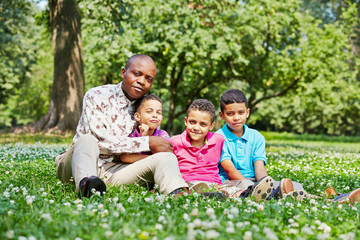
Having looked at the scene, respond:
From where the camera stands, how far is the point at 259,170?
5641 millimetres

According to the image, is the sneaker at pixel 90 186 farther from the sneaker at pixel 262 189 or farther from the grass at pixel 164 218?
the sneaker at pixel 262 189

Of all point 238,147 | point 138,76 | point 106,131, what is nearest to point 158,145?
point 106,131

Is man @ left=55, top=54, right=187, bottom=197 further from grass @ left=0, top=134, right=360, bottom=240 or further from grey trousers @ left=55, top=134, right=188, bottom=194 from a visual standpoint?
grass @ left=0, top=134, right=360, bottom=240

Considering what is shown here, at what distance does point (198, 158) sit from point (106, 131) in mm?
1398

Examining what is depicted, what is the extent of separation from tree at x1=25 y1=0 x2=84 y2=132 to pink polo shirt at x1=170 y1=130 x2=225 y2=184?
12125mm

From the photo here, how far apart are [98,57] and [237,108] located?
1572cm

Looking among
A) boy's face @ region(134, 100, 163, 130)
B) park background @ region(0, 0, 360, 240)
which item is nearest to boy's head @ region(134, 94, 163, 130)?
boy's face @ region(134, 100, 163, 130)

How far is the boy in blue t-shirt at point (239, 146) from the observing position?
5.63 metres

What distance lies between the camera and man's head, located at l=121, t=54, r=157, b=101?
5176 mm

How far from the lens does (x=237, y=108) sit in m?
5.66

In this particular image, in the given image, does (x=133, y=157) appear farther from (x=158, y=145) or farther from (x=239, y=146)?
(x=239, y=146)

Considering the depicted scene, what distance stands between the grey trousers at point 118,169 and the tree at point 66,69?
11857 millimetres

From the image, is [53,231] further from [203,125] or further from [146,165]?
[203,125]

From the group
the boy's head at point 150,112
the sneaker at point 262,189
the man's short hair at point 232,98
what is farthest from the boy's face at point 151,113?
the sneaker at point 262,189
